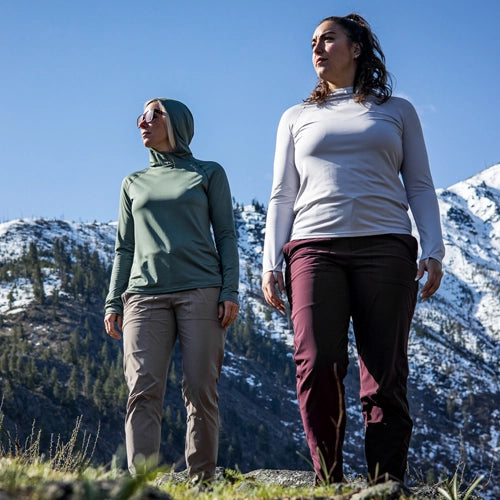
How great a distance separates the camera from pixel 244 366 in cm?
18312

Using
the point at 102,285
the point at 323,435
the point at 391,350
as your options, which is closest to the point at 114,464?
the point at 323,435

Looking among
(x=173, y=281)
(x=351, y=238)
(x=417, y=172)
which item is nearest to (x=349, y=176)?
(x=351, y=238)

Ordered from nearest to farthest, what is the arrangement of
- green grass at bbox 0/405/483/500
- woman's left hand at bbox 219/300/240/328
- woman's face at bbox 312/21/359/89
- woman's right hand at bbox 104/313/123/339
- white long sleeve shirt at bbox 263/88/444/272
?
green grass at bbox 0/405/483/500 < white long sleeve shirt at bbox 263/88/444/272 < woman's face at bbox 312/21/359/89 < woman's left hand at bbox 219/300/240/328 < woman's right hand at bbox 104/313/123/339

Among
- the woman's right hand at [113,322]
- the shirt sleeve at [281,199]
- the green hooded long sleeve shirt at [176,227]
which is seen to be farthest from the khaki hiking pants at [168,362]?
the shirt sleeve at [281,199]

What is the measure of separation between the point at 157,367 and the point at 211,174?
141 centimetres

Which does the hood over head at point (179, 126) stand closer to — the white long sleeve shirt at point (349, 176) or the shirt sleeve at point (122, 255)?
the shirt sleeve at point (122, 255)

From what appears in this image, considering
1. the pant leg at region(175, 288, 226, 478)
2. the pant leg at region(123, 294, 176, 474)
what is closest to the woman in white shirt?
the pant leg at region(175, 288, 226, 478)

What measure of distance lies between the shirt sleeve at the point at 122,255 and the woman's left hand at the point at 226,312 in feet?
2.47

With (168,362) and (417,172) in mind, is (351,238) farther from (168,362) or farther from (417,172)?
(168,362)

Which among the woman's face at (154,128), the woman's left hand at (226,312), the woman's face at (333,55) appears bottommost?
the woman's left hand at (226,312)

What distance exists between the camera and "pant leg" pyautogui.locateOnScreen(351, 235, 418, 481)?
367 centimetres

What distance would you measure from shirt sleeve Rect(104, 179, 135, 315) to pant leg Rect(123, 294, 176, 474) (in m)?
0.38

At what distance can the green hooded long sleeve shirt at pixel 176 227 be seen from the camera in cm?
469

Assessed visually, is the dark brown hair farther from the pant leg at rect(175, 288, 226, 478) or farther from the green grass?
the green grass
